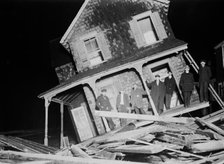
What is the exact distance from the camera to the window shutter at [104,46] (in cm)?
1717

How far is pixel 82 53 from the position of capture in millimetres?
17344

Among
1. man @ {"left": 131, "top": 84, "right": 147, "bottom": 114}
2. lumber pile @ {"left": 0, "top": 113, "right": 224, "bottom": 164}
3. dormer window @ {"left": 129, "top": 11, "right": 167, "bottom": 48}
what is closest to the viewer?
lumber pile @ {"left": 0, "top": 113, "right": 224, "bottom": 164}

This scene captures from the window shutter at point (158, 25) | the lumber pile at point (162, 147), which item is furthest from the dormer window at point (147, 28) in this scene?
the lumber pile at point (162, 147)

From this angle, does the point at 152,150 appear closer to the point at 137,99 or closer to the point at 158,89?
the point at 137,99

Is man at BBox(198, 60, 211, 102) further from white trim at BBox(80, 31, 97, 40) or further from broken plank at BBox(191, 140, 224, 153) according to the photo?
broken plank at BBox(191, 140, 224, 153)

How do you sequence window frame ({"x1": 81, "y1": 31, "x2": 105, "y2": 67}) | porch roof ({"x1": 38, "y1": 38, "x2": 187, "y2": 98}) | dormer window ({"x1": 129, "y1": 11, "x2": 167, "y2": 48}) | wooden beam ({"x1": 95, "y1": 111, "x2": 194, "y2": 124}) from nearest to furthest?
wooden beam ({"x1": 95, "y1": 111, "x2": 194, "y2": 124}), porch roof ({"x1": 38, "y1": 38, "x2": 187, "y2": 98}), dormer window ({"x1": 129, "y1": 11, "x2": 167, "y2": 48}), window frame ({"x1": 81, "y1": 31, "x2": 105, "y2": 67})

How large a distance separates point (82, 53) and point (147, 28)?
4705 millimetres

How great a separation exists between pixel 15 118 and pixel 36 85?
7.01 meters

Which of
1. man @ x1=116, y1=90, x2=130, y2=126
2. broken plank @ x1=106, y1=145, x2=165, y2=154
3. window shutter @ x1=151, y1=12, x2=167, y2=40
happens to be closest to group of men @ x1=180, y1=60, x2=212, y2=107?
man @ x1=116, y1=90, x2=130, y2=126

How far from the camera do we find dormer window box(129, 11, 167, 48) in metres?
17.3

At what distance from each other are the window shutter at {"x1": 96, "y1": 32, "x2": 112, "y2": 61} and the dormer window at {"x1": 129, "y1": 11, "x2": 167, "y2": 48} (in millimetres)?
1974

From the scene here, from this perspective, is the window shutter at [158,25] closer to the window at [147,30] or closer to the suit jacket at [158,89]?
the window at [147,30]

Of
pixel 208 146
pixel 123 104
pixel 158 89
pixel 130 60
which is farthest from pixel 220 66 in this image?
pixel 208 146

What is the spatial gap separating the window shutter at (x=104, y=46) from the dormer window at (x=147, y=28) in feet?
6.48
